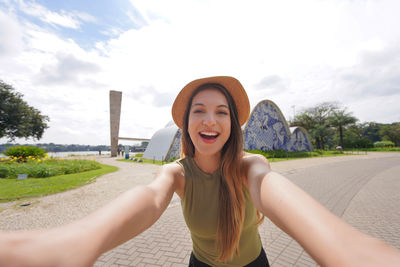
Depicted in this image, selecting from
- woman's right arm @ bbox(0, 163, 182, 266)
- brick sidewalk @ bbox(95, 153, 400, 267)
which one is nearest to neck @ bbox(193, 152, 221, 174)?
woman's right arm @ bbox(0, 163, 182, 266)

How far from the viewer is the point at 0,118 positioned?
2159 cm

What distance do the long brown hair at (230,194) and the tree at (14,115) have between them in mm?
30548

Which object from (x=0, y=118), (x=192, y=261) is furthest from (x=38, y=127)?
(x=192, y=261)

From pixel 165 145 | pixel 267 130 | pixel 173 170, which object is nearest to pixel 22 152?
pixel 165 145

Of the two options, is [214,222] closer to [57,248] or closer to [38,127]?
[57,248]

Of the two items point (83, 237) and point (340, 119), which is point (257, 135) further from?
point (340, 119)

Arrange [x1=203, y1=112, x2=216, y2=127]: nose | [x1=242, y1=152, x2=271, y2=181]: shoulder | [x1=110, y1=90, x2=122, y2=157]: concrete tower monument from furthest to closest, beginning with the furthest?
1. [x1=110, y1=90, x2=122, y2=157]: concrete tower monument
2. [x1=203, y1=112, x2=216, y2=127]: nose
3. [x1=242, y1=152, x2=271, y2=181]: shoulder

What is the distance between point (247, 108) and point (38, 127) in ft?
106

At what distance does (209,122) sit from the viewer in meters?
1.46

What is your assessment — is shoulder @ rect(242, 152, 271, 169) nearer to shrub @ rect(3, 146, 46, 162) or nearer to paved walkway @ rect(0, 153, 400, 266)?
paved walkway @ rect(0, 153, 400, 266)

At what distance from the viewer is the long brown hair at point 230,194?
56.2 inches

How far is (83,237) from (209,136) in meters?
1.06

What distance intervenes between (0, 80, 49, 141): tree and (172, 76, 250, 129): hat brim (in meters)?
30.0

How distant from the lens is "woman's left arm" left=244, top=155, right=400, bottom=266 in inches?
25.6
